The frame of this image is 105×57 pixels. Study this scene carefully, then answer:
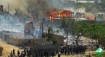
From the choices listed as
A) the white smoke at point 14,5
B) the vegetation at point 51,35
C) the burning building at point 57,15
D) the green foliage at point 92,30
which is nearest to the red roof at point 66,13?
the burning building at point 57,15

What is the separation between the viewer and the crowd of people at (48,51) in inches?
398

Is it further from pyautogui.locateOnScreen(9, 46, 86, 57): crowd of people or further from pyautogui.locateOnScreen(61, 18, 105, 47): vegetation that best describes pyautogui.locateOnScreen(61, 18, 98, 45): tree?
pyautogui.locateOnScreen(9, 46, 86, 57): crowd of people

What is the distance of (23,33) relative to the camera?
11.2 meters

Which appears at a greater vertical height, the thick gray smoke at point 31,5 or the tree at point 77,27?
the thick gray smoke at point 31,5

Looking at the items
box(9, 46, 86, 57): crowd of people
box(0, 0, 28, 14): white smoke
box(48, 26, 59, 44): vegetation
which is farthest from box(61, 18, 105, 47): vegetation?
box(0, 0, 28, 14): white smoke

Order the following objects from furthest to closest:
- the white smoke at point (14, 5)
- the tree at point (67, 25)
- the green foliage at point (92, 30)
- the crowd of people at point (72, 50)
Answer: the white smoke at point (14, 5) < the tree at point (67, 25) < the green foliage at point (92, 30) < the crowd of people at point (72, 50)

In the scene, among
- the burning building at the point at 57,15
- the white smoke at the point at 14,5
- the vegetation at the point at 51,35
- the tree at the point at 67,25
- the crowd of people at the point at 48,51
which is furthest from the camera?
the white smoke at the point at 14,5

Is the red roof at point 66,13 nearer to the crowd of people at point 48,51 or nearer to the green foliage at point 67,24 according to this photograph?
the green foliage at point 67,24

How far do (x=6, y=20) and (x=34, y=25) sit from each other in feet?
4.15

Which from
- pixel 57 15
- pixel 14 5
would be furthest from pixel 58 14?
pixel 14 5

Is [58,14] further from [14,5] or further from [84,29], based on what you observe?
[14,5]

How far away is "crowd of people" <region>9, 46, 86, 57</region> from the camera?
10117mm

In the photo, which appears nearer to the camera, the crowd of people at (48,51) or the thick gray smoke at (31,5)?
the crowd of people at (48,51)

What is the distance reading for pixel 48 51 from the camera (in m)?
10.3
